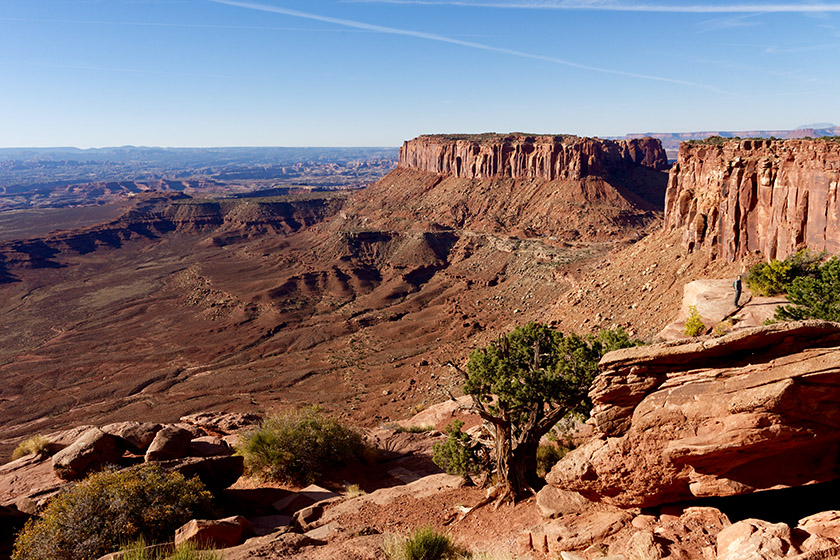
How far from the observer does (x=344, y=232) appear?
105562mm

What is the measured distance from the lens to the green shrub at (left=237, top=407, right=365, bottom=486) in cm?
2150

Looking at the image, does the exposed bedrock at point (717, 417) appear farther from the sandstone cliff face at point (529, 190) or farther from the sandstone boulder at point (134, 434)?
the sandstone cliff face at point (529, 190)

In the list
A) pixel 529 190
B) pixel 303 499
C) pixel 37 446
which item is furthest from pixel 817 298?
pixel 529 190

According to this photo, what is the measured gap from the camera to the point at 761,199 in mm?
31500

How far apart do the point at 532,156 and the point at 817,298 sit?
92799 mm

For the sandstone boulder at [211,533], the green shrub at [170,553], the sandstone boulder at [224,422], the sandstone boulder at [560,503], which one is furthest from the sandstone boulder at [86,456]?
the sandstone boulder at [560,503]

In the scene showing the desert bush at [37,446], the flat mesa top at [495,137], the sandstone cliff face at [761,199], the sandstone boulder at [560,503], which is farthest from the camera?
the flat mesa top at [495,137]

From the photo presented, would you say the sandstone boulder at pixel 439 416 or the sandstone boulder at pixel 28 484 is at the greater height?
the sandstone boulder at pixel 28 484

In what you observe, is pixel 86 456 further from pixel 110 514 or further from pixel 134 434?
pixel 110 514

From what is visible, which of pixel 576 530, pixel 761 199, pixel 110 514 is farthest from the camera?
pixel 761 199

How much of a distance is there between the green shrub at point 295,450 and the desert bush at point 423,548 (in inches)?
416

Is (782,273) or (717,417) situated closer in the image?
(717,417)

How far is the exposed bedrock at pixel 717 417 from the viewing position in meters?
8.63

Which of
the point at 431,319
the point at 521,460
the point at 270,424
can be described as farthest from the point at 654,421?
the point at 431,319
